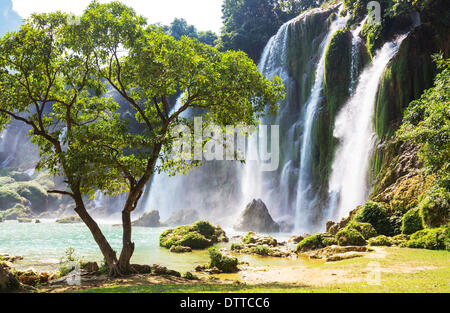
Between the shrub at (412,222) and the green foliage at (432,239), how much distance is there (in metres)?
1.24

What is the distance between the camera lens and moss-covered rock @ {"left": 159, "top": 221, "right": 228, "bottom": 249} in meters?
22.5

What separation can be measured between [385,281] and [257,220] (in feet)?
83.0

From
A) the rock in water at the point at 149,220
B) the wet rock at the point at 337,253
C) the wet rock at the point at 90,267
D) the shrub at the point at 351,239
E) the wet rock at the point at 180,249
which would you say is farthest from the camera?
the rock in water at the point at 149,220

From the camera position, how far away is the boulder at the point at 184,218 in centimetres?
4512

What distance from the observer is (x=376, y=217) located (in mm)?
19438

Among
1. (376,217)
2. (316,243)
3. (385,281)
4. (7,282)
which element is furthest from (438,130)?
(7,282)

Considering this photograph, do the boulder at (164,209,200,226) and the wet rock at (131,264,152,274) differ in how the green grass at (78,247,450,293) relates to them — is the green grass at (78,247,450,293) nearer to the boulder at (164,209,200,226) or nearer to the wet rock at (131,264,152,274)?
the wet rock at (131,264,152,274)

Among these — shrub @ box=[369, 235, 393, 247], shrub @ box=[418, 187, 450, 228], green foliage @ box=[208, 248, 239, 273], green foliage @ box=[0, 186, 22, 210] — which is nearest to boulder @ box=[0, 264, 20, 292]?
green foliage @ box=[208, 248, 239, 273]

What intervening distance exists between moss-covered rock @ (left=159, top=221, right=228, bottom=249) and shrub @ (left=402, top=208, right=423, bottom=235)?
11925 mm

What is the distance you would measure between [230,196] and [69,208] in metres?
36.9

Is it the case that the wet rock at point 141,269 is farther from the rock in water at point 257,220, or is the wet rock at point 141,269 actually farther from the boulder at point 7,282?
the rock in water at point 257,220

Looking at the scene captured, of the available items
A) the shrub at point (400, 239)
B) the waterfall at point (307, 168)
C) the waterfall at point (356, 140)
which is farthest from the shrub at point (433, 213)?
the waterfall at point (307, 168)
